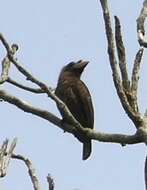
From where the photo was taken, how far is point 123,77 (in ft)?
12.4

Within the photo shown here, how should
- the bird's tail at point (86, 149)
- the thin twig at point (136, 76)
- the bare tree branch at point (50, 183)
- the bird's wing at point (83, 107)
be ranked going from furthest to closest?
the bird's wing at point (83, 107), the bird's tail at point (86, 149), the thin twig at point (136, 76), the bare tree branch at point (50, 183)

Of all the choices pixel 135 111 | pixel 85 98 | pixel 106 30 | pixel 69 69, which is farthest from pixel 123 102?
pixel 69 69

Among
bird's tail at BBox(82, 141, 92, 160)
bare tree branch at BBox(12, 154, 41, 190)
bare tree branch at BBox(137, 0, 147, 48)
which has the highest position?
bare tree branch at BBox(137, 0, 147, 48)

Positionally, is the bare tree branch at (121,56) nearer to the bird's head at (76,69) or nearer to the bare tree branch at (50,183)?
the bare tree branch at (50,183)

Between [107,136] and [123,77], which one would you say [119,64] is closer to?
[123,77]

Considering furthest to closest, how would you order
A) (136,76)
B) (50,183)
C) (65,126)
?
(65,126) → (136,76) → (50,183)

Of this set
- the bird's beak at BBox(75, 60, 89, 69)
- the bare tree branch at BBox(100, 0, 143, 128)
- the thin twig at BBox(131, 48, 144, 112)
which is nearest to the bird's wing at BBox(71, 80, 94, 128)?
the bird's beak at BBox(75, 60, 89, 69)

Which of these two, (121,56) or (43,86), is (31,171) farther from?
(121,56)

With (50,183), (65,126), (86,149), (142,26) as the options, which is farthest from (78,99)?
(50,183)

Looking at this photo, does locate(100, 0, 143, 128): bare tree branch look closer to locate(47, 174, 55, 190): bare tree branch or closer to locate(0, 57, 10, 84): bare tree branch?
locate(47, 174, 55, 190): bare tree branch

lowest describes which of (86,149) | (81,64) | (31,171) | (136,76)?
(86,149)

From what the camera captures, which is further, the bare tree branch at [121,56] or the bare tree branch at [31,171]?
the bare tree branch at [121,56]

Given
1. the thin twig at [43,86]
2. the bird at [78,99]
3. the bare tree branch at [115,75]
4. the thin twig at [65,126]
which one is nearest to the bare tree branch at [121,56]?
the bare tree branch at [115,75]

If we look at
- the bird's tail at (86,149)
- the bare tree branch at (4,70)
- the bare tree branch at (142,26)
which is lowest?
the bird's tail at (86,149)
